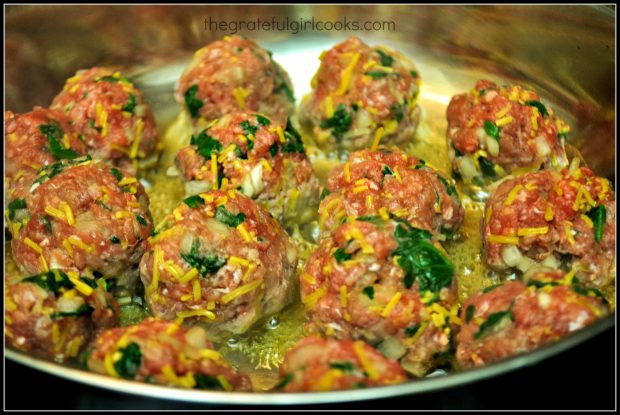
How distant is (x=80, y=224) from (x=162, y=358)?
0.90 metres

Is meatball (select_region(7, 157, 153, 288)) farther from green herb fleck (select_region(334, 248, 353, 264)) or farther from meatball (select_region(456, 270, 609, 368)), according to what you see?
meatball (select_region(456, 270, 609, 368))

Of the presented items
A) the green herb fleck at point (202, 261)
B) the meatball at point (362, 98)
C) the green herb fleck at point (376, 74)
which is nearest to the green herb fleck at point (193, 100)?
the meatball at point (362, 98)

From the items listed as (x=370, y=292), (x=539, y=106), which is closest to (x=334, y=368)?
(x=370, y=292)

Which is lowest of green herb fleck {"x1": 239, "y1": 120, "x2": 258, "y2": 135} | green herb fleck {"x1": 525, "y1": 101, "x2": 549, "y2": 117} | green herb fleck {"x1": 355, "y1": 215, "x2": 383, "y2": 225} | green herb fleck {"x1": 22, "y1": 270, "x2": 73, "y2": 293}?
green herb fleck {"x1": 22, "y1": 270, "x2": 73, "y2": 293}

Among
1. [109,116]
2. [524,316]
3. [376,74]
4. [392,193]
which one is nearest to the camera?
[524,316]

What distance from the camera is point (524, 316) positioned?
2.53 meters

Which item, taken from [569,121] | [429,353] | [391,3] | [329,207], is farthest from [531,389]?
[391,3]

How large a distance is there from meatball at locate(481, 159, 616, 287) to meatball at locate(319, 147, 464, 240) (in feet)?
0.78

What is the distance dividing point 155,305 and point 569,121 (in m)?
2.63

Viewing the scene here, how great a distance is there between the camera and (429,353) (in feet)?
9.12

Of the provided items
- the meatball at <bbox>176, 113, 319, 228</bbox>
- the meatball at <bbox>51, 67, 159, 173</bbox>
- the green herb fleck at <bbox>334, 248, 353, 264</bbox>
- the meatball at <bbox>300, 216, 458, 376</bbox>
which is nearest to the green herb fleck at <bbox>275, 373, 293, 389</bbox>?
the meatball at <bbox>300, 216, 458, 376</bbox>

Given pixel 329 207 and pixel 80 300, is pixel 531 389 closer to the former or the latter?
pixel 329 207

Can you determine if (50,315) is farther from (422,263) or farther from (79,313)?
(422,263)

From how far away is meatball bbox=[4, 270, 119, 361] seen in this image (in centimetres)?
263
